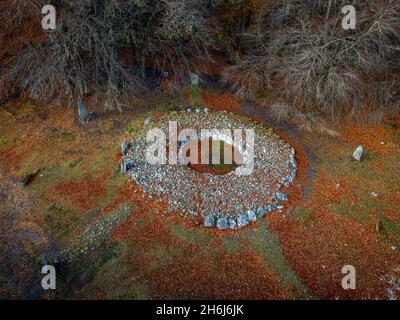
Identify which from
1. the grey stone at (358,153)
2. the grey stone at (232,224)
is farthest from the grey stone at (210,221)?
the grey stone at (358,153)

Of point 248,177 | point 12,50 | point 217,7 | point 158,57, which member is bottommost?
point 248,177

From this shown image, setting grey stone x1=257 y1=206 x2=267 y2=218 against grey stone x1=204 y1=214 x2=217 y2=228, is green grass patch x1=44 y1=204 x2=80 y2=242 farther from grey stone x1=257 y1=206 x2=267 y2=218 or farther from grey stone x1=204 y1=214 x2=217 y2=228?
grey stone x1=257 y1=206 x2=267 y2=218

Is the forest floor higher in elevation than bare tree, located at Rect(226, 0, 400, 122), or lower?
lower

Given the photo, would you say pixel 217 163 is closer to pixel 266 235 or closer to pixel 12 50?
pixel 266 235

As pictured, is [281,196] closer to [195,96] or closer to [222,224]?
[222,224]

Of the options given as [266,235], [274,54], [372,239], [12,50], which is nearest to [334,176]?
[372,239]

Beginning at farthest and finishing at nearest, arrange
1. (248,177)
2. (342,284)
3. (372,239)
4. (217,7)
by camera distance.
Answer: (217,7) < (248,177) < (372,239) < (342,284)

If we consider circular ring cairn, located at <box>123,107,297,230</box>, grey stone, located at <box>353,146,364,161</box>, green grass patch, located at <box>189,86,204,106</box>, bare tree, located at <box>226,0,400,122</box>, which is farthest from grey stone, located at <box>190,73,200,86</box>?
grey stone, located at <box>353,146,364,161</box>

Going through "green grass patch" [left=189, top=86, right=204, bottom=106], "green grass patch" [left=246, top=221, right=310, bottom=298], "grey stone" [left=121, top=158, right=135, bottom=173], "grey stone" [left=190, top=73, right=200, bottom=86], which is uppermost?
"grey stone" [left=190, top=73, right=200, bottom=86]

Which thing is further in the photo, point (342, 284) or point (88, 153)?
point (88, 153)
